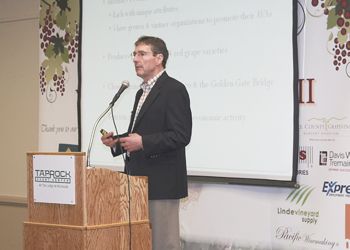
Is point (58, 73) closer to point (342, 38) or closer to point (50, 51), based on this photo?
point (50, 51)

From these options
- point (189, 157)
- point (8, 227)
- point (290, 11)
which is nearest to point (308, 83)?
point (290, 11)

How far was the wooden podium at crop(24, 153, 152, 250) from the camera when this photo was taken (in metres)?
2.46

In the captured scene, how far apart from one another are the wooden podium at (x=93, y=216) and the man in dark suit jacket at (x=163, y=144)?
13cm

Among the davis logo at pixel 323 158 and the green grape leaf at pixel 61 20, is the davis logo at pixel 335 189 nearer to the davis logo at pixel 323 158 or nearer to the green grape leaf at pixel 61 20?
the davis logo at pixel 323 158

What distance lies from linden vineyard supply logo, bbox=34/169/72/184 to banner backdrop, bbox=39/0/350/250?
1.58 meters

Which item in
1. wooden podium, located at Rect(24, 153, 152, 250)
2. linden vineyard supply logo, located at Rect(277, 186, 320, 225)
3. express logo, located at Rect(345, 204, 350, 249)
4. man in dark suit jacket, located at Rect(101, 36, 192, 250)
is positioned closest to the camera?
wooden podium, located at Rect(24, 153, 152, 250)

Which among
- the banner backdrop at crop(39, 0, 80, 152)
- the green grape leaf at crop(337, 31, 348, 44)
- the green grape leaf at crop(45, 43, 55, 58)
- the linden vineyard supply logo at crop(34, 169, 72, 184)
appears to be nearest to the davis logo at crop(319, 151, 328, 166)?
the green grape leaf at crop(337, 31, 348, 44)

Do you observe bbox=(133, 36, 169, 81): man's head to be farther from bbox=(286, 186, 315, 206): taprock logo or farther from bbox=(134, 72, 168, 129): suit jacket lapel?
bbox=(286, 186, 315, 206): taprock logo

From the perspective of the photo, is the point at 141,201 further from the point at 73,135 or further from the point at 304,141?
the point at 73,135

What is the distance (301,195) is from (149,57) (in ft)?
4.37

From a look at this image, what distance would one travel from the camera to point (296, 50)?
353 cm

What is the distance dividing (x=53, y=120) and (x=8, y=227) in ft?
4.15

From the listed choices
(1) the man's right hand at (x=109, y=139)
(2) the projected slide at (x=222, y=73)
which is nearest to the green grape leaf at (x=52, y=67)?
(2) the projected slide at (x=222, y=73)

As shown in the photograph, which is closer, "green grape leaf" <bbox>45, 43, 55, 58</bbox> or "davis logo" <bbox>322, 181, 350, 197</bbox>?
"davis logo" <bbox>322, 181, 350, 197</bbox>
